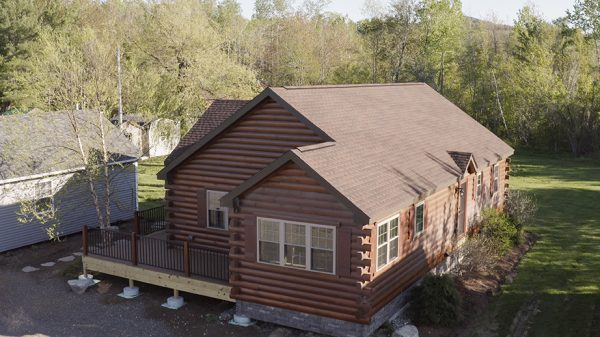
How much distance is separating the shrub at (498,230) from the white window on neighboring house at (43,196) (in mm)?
16157

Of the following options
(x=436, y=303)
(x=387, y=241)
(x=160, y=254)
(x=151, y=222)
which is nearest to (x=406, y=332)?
(x=436, y=303)

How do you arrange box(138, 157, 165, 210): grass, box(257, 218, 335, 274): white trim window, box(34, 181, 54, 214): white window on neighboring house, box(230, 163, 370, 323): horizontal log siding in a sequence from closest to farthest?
box(230, 163, 370, 323): horizontal log siding → box(257, 218, 335, 274): white trim window → box(34, 181, 54, 214): white window on neighboring house → box(138, 157, 165, 210): grass

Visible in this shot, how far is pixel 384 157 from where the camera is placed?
1752cm

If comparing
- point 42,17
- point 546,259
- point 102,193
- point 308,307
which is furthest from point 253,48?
point 308,307

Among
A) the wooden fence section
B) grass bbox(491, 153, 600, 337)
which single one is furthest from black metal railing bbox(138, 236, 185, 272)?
grass bbox(491, 153, 600, 337)

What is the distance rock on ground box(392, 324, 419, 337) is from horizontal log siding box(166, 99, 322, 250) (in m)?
5.55

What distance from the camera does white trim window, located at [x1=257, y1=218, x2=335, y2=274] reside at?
1483 centimetres

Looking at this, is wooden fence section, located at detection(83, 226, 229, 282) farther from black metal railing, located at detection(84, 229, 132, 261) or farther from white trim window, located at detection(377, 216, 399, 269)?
white trim window, located at detection(377, 216, 399, 269)

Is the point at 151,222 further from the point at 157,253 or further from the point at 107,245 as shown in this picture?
the point at 157,253

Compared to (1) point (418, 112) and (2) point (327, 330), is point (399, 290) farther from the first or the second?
(1) point (418, 112)

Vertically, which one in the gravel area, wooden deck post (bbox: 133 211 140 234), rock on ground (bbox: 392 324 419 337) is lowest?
the gravel area

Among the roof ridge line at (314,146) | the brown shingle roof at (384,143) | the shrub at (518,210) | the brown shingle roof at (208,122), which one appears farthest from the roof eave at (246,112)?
the shrub at (518,210)

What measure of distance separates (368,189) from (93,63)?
503 inches

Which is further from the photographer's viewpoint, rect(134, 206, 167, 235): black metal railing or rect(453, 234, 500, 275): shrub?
rect(134, 206, 167, 235): black metal railing
